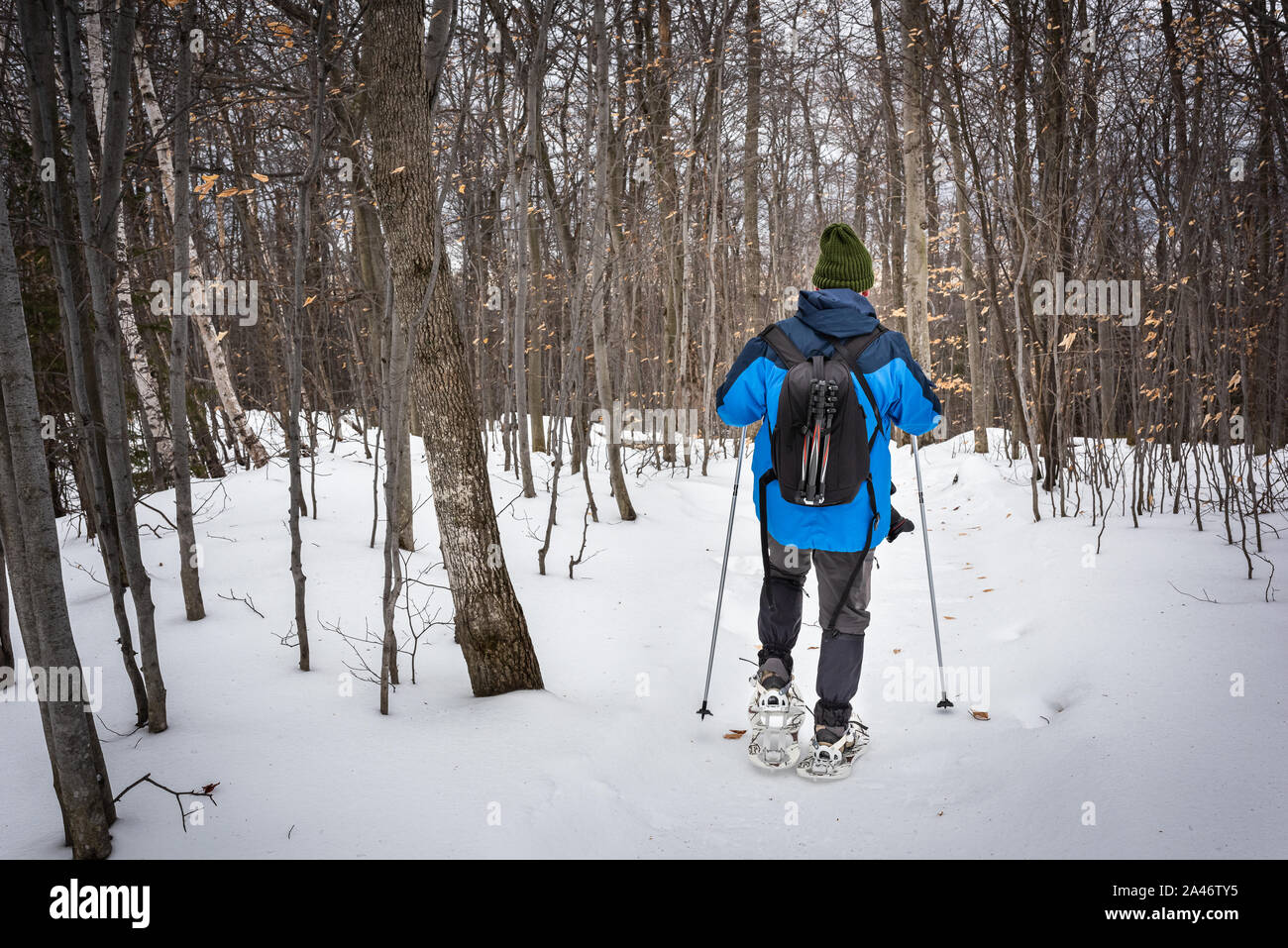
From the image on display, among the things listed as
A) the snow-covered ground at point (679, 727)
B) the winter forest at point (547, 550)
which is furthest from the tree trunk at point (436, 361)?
the snow-covered ground at point (679, 727)

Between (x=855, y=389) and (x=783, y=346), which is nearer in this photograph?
(x=855, y=389)

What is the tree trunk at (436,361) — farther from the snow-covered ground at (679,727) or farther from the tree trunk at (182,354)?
the tree trunk at (182,354)

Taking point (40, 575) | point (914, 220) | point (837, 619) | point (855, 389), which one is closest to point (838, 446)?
point (855, 389)

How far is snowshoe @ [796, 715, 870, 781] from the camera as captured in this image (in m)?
3.05

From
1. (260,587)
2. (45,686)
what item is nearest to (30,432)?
(45,686)

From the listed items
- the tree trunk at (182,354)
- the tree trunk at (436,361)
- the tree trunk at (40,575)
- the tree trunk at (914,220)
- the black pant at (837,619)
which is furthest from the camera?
the tree trunk at (914,220)

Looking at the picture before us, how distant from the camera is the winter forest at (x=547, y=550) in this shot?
249cm

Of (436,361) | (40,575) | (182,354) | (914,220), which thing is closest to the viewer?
(40,575)

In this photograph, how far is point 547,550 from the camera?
18.8 feet

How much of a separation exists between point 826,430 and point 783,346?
0.45m

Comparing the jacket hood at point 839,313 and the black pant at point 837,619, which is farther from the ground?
the jacket hood at point 839,313

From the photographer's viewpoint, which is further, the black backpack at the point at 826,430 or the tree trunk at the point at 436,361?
the tree trunk at the point at 436,361

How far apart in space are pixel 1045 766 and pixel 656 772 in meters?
1.61

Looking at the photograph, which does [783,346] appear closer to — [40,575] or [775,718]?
[775,718]
